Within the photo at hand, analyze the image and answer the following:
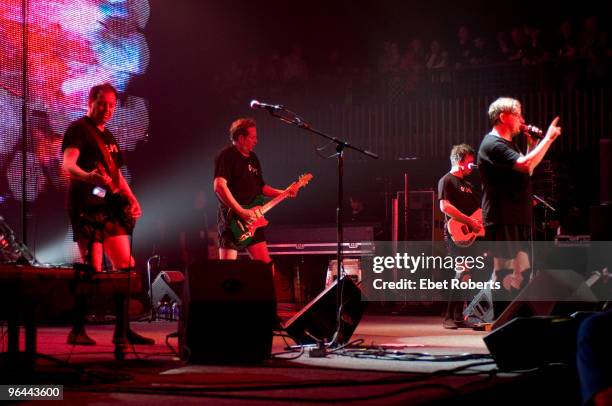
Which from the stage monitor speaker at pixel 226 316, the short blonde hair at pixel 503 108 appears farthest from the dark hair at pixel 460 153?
the stage monitor speaker at pixel 226 316

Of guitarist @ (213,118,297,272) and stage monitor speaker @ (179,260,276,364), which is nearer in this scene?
stage monitor speaker @ (179,260,276,364)

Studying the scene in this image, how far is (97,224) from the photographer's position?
5285 mm

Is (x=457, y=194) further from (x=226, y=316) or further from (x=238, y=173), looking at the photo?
(x=226, y=316)

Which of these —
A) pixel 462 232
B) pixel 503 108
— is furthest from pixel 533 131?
pixel 462 232

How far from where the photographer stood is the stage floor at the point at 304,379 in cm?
335

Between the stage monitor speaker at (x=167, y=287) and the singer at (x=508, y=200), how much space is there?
3.76m

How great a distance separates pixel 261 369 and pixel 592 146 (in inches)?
301

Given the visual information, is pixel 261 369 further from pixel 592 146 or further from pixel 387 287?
pixel 592 146

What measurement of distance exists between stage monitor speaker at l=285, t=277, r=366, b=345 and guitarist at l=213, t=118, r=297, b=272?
107 centimetres

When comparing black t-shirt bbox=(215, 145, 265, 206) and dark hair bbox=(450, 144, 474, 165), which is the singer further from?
black t-shirt bbox=(215, 145, 265, 206)

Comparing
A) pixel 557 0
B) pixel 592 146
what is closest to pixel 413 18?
pixel 557 0

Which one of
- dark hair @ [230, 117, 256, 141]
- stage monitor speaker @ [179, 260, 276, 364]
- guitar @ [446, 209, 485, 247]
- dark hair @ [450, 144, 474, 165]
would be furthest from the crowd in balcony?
stage monitor speaker @ [179, 260, 276, 364]

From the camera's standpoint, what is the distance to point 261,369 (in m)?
4.36

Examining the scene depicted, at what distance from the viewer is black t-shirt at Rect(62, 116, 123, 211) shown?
215 inches
